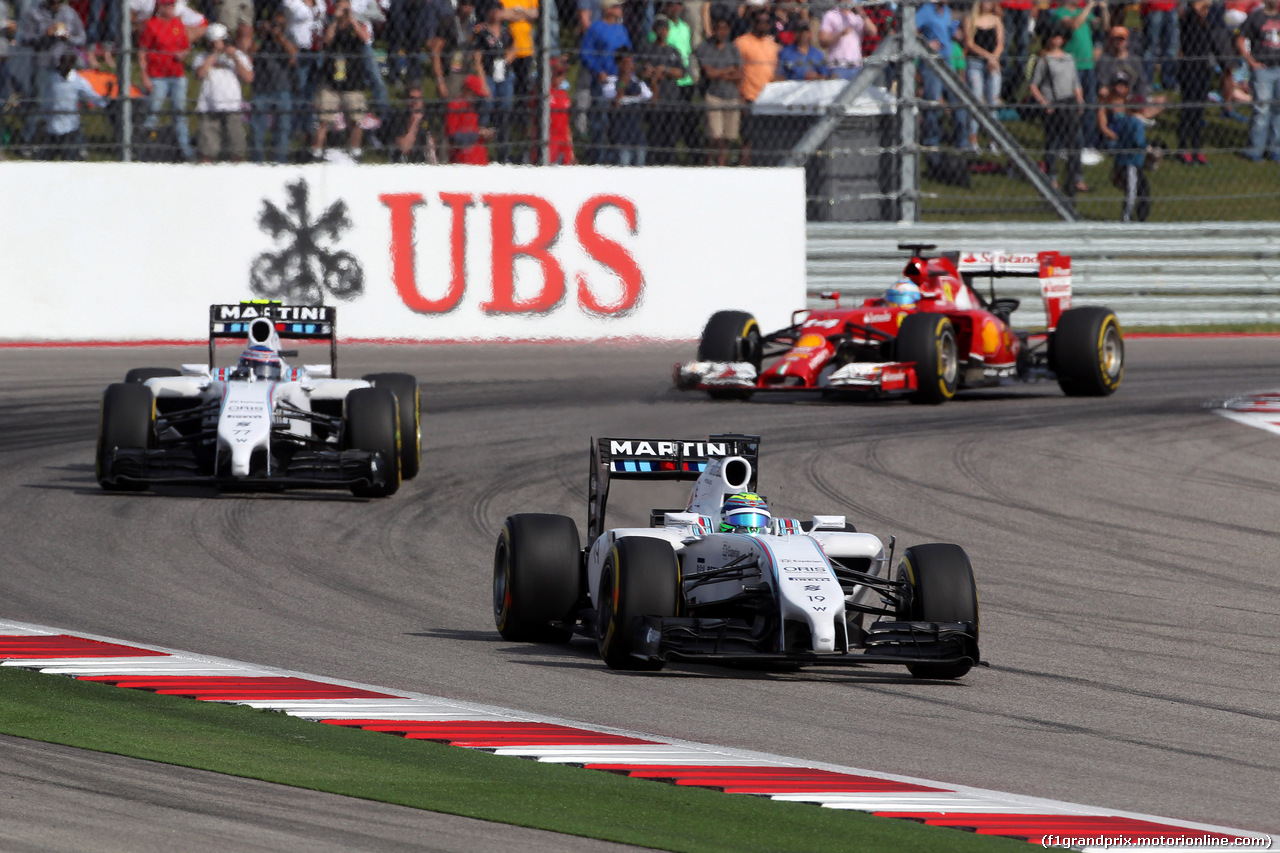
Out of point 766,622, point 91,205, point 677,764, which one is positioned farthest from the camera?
point 91,205

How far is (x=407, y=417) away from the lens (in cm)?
1309

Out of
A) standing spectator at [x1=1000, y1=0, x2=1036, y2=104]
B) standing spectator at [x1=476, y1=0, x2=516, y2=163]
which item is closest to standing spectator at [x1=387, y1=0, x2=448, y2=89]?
standing spectator at [x1=476, y1=0, x2=516, y2=163]

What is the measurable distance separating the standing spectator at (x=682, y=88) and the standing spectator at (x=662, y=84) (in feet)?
0.03

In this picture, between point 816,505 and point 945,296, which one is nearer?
point 816,505

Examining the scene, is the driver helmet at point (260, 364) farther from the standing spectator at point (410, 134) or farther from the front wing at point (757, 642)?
the standing spectator at point (410, 134)

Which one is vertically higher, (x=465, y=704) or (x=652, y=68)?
(x=652, y=68)

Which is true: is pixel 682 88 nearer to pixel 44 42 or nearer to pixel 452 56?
pixel 452 56

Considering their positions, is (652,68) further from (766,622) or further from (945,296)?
(766,622)

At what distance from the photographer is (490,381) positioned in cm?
1806

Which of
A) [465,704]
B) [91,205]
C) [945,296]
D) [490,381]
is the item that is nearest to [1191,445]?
[945,296]

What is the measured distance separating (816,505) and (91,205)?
1040 centimetres

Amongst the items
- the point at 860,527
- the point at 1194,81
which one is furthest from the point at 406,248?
the point at 860,527

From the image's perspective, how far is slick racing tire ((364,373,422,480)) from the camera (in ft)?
42.8

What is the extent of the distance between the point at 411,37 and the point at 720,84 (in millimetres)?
3435
